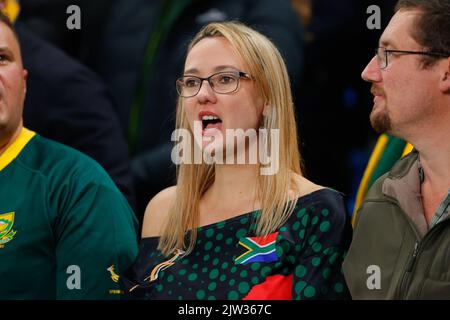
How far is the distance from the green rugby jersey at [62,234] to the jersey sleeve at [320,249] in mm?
596

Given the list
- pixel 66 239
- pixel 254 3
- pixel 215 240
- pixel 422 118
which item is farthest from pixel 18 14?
pixel 422 118

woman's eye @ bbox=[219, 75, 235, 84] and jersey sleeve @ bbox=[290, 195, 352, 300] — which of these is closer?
jersey sleeve @ bbox=[290, 195, 352, 300]

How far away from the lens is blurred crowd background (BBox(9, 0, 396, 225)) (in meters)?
3.49

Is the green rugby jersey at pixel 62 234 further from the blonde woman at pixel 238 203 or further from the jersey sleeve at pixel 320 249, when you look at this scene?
the jersey sleeve at pixel 320 249

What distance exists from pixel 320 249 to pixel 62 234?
2.62 ft

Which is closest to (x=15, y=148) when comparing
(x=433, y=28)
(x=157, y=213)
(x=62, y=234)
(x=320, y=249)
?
(x=62, y=234)

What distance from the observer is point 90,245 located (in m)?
2.84

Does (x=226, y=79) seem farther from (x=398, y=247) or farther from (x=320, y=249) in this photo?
(x=398, y=247)

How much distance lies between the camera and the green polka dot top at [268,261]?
2520 mm

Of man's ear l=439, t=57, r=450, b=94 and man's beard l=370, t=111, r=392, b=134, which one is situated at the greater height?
man's ear l=439, t=57, r=450, b=94

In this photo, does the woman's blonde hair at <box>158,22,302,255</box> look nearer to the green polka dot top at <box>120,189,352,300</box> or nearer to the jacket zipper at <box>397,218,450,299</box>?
the green polka dot top at <box>120,189,352,300</box>

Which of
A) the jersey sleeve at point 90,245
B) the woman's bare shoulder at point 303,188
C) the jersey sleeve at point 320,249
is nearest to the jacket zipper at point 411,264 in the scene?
the jersey sleeve at point 320,249

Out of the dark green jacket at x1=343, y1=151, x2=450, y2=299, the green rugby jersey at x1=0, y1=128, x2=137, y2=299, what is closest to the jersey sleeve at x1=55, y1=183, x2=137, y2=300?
the green rugby jersey at x1=0, y1=128, x2=137, y2=299
